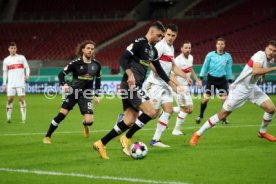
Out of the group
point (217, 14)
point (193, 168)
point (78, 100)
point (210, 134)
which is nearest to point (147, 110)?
point (193, 168)

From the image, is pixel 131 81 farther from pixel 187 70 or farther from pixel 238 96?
pixel 187 70

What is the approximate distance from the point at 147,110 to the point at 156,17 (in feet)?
134

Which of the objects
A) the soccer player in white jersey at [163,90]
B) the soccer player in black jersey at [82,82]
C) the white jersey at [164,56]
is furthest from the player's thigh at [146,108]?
the soccer player in black jersey at [82,82]

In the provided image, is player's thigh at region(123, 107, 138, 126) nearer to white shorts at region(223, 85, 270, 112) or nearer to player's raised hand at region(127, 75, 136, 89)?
player's raised hand at region(127, 75, 136, 89)

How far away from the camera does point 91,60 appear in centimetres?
1330

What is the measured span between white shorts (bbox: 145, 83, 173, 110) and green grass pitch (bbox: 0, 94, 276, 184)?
0.92 m

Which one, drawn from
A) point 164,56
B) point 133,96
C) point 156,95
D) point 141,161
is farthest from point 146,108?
point 164,56

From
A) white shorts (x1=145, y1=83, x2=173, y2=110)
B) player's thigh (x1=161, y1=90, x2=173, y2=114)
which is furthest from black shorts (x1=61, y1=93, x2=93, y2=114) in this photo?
player's thigh (x1=161, y1=90, x2=173, y2=114)

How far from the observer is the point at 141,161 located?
387 inches

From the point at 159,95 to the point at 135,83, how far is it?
156 centimetres

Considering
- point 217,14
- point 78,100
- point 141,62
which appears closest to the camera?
point 141,62

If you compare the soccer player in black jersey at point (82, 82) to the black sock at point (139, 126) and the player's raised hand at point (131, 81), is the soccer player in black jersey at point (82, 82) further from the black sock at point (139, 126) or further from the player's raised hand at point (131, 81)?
the player's raised hand at point (131, 81)

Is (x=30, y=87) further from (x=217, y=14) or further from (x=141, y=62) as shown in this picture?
(x=141, y=62)

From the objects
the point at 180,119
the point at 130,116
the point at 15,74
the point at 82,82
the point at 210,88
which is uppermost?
the point at 15,74
